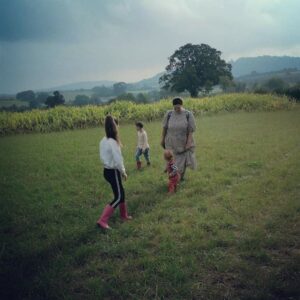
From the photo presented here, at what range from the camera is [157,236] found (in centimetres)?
590

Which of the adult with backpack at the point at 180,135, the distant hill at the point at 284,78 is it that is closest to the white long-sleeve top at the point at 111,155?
the adult with backpack at the point at 180,135

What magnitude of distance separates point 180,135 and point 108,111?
2104 centimetres

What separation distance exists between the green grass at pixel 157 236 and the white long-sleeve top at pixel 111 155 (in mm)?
1159

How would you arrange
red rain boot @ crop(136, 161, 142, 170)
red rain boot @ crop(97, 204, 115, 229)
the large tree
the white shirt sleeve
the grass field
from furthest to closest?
1. the large tree
2. the grass field
3. red rain boot @ crop(136, 161, 142, 170)
4. red rain boot @ crop(97, 204, 115, 229)
5. the white shirt sleeve

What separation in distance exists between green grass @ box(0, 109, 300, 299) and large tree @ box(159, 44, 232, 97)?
56.0 meters

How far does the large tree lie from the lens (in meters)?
65.6

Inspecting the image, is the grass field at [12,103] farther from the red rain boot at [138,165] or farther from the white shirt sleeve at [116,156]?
the white shirt sleeve at [116,156]

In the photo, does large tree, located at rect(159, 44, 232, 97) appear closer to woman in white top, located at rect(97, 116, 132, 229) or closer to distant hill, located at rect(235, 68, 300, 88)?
distant hill, located at rect(235, 68, 300, 88)

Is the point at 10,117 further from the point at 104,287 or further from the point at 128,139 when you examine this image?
the point at 104,287

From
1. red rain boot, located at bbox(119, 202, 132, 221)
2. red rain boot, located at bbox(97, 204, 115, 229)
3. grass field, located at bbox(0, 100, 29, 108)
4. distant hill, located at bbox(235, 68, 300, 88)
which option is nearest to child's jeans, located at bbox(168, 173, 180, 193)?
red rain boot, located at bbox(119, 202, 132, 221)

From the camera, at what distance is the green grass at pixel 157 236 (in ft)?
14.5

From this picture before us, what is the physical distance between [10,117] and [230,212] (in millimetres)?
22554

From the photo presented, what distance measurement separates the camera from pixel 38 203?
815cm

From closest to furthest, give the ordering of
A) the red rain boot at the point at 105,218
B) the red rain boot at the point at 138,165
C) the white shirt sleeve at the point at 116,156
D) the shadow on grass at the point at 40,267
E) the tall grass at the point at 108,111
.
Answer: the shadow on grass at the point at 40,267, the white shirt sleeve at the point at 116,156, the red rain boot at the point at 105,218, the red rain boot at the point at 138,165, the tall grass at the point at 108,111
